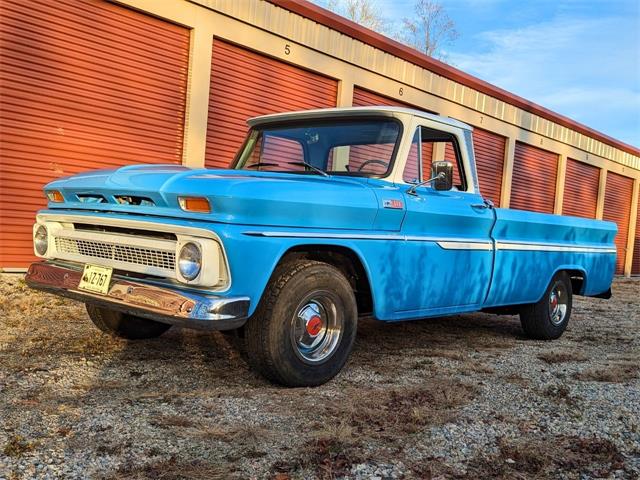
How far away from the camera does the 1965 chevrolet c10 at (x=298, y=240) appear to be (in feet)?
10.5

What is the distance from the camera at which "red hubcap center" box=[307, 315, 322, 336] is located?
3662mm

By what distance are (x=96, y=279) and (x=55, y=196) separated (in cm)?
92

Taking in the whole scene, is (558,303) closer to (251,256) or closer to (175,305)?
(251,256)

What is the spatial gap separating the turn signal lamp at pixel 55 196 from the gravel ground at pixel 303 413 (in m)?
1.05

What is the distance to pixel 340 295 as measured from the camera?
12.3 feet

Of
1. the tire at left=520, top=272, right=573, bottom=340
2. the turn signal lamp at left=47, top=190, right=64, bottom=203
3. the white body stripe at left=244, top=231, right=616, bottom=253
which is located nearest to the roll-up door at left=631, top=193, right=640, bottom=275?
the white body stripe at left=244, top=231, right=616, bottom=253

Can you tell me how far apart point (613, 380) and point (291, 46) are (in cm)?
726

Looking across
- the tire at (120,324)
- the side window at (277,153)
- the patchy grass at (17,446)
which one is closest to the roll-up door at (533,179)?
the side window at (277,153)

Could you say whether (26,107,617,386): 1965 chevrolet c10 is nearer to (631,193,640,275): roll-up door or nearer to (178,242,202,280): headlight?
(178,242,202,280): headlight

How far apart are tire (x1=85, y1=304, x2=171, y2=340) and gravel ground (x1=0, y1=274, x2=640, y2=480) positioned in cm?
8

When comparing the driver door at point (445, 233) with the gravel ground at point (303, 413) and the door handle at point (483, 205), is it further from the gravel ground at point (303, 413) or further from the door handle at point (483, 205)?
the gravel ground at point (303, 413)

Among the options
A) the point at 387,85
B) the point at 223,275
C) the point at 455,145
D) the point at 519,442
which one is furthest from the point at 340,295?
the point at 387,85

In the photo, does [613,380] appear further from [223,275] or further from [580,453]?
[223,275]

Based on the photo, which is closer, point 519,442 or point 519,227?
point 519,442
